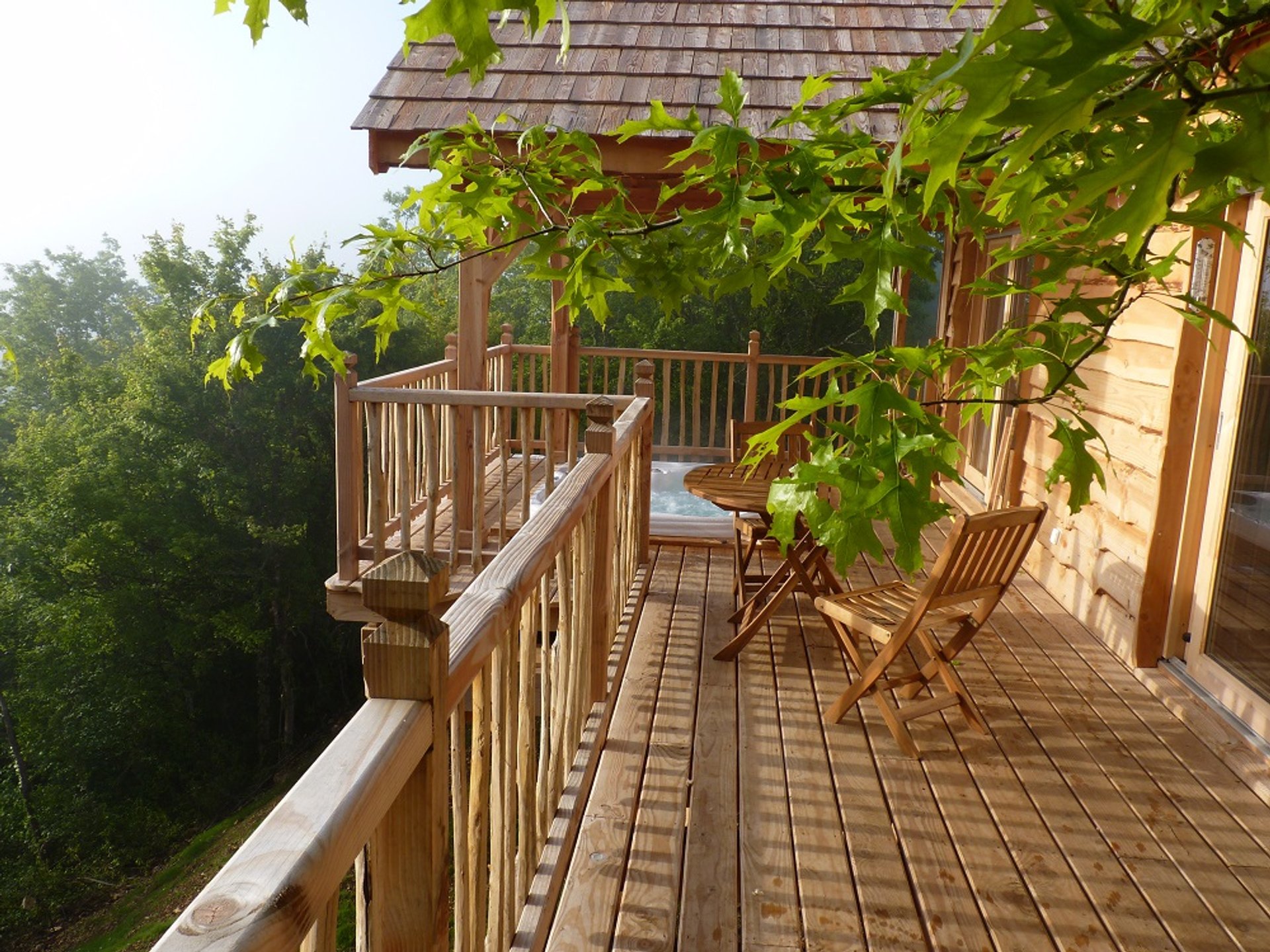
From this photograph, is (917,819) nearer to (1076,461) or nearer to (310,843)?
(1076,461)

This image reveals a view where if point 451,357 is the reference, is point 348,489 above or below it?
below

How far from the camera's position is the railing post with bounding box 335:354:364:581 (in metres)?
5.41

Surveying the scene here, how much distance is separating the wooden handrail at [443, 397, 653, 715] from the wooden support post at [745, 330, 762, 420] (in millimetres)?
5147

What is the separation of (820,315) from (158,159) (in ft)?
271

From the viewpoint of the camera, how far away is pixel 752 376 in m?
8.35

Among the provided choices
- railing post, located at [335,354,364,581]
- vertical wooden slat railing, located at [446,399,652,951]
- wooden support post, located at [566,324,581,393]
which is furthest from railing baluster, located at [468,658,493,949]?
wooden support post, located at [566,324,581,393]

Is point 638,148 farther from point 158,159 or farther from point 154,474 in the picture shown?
point 158,159

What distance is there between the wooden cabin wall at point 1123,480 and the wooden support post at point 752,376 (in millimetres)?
3185

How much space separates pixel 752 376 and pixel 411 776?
24.1 ft

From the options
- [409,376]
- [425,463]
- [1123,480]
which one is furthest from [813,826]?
[409,376]

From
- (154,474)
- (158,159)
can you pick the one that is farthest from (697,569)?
(158,159)

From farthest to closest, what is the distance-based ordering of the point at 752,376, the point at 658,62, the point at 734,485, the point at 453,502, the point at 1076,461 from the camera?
the point at 752,376 → the point at 658,62 → the point at 453,502 → the point at 734,485 → the point at 1076,461

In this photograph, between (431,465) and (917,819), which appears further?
(431,465)

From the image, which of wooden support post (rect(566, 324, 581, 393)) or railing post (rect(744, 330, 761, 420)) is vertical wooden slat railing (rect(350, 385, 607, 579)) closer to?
wooden support post (rect(566, 324, 581, 393))
